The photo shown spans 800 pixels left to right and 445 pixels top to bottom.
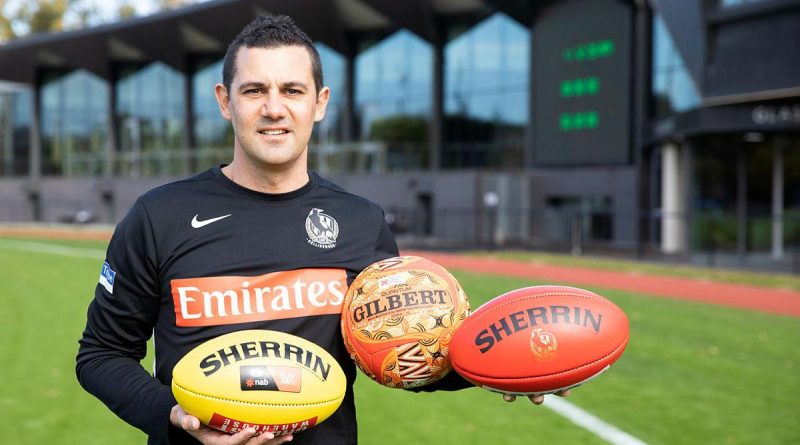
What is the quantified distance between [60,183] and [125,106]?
6.01 metres

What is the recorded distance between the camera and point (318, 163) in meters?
36.5

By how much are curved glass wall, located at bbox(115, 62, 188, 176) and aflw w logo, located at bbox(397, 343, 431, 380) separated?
41.9 m

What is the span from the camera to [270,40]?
2502mm

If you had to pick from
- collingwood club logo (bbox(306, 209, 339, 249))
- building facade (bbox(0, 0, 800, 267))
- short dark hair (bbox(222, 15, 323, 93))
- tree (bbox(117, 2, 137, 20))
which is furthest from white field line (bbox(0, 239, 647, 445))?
tree (bbox(117, 2, 137, 20))

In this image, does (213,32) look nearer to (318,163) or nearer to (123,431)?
(318,163)

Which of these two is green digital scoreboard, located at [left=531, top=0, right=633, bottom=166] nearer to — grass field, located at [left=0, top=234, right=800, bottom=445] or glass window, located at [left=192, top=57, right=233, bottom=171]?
grass field, located at [left=0, top=234, right=800, bottom=445]

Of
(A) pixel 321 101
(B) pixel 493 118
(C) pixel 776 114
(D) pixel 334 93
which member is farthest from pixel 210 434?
(D) pixel 334 93

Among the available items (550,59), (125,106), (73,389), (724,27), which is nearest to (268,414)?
(73,389)

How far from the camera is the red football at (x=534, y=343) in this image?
264cm

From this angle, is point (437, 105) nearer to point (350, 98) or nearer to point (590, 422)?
point (350, 98)

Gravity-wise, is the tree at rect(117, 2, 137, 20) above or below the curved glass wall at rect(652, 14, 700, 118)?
above

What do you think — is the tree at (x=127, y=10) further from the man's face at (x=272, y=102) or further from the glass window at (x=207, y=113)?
the man's face at (x=272, y=102)

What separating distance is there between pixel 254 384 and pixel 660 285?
1446cm

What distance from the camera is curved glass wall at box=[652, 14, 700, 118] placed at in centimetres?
2311
